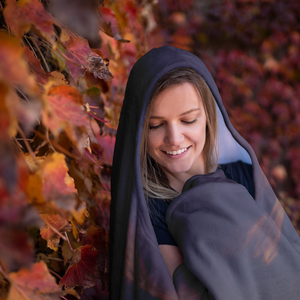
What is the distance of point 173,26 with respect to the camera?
12.2 feet

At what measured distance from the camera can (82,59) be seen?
65 centimetres

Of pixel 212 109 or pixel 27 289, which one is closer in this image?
pixel 27 289

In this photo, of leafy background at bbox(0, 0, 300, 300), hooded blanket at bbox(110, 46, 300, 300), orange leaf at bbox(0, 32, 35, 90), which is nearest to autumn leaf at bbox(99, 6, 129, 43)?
leafy background at bbox(0, 0, 300, 300)

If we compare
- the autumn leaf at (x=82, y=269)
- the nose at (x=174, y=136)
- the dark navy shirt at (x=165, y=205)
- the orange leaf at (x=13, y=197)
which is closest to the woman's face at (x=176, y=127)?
the nose at (x=174, y=136)

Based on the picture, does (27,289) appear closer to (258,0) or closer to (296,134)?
(296,134)

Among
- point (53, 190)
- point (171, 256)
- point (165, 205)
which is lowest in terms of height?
point (171, 256)

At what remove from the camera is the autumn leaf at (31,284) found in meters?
0.42

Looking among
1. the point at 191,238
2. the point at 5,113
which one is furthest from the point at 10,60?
the point at 191,238

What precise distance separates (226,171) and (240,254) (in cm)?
53

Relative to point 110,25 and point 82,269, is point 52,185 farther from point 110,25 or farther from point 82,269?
point 110,25

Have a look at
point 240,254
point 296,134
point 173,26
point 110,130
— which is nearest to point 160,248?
point 240,254

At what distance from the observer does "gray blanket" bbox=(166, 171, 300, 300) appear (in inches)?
28.6

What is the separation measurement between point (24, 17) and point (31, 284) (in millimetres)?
432

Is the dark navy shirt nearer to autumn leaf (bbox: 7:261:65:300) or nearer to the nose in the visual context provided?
the nose
